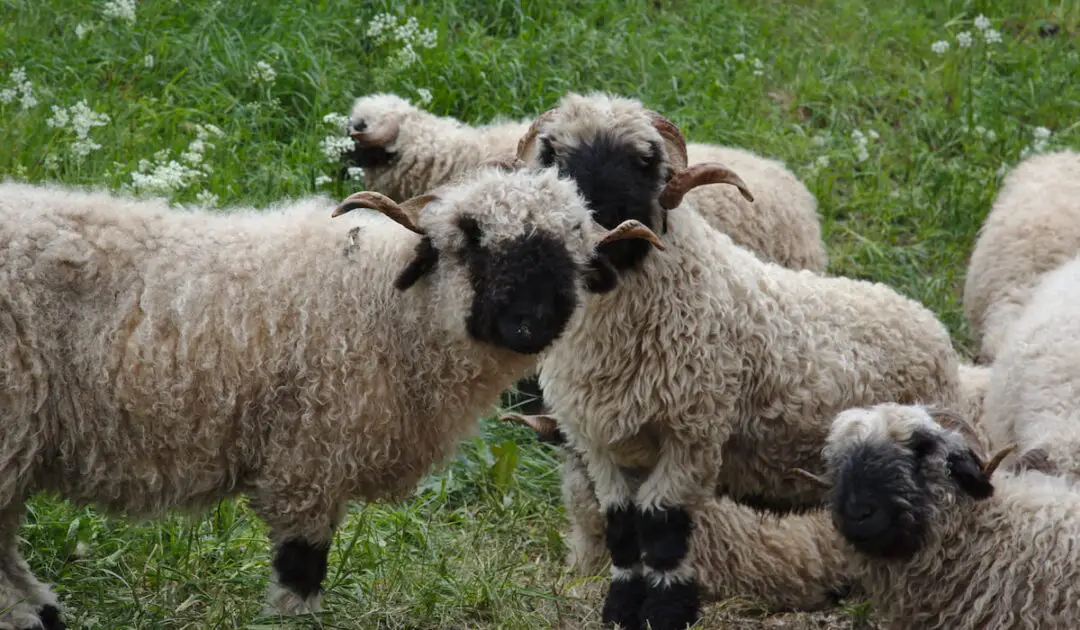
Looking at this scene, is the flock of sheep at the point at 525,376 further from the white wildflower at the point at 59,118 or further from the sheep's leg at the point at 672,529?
the white wildflower at the point at 59,118

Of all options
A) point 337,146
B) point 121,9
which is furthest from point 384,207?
point 121,9

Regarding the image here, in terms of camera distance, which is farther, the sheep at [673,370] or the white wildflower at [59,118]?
the white wildflower at [59,118]

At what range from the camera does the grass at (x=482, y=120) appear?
221 inches

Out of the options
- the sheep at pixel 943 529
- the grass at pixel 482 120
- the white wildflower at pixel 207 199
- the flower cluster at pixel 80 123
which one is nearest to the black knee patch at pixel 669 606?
the grass at pixel 482 120

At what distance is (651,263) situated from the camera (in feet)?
17.9

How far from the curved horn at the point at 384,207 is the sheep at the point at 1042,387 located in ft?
7.84

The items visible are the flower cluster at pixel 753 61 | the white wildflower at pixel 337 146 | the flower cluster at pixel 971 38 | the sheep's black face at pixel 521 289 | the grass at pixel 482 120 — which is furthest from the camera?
the flower cluster at pixel 971 38

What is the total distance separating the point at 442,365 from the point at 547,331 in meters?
0.45

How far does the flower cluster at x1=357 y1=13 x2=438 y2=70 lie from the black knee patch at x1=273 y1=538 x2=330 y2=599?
4381 mm

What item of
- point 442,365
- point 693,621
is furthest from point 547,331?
point 693,621

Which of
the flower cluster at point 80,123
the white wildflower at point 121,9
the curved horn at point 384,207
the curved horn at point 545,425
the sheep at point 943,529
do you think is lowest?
the curved horn at point 545,425

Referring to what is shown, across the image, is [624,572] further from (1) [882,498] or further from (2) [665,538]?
(1) [882,498]

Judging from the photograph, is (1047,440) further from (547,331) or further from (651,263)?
(547,331)

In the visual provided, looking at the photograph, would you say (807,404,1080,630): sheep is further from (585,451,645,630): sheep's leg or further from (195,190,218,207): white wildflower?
(195,190,218,207): white wildflower
